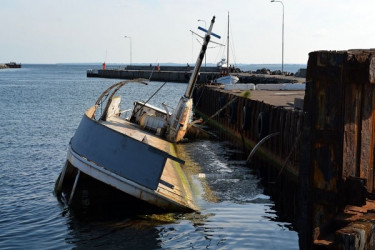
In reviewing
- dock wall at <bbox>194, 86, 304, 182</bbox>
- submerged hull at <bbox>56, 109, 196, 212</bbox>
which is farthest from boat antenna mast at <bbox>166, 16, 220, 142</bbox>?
submerged hull at <bbox>56, 109, 196, 212</bbox>

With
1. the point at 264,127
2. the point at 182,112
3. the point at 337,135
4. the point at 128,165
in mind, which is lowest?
the point at 128,165

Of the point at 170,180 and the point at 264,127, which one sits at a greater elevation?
the point at 264,127

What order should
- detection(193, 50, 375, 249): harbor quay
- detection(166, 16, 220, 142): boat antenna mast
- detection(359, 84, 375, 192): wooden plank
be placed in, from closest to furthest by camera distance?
detection(193, 50, 375, 249): harbor quay < detection(359, 84, 375, 192): wooden plank < detection(166, 16, 220, 142): boat antenna mast

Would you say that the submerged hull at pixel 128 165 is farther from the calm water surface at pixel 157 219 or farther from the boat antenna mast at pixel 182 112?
the boat antenna mast at pixel 182 112

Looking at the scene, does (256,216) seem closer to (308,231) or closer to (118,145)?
(118,145)

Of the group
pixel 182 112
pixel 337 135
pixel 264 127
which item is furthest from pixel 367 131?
pixel 182 112

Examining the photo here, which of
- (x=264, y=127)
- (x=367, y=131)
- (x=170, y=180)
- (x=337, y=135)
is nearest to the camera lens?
(x=337, y=135)

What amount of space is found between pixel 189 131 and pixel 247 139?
14.2 feet

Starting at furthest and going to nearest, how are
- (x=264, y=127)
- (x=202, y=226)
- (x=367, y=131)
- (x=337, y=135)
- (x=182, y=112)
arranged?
(x=182, y=112) → (x=264, y=127) → (x=202, y=226) → (x=367, y=131) → (x=337, y=135)

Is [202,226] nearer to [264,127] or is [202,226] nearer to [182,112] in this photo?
[264,127]

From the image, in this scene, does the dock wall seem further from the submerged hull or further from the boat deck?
the submerged hull

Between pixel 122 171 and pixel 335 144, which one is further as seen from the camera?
pixel 122 171

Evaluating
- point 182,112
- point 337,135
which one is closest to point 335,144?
point 337,135

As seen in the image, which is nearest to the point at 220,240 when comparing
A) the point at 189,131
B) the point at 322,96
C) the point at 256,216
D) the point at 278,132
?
the point at 256,216
